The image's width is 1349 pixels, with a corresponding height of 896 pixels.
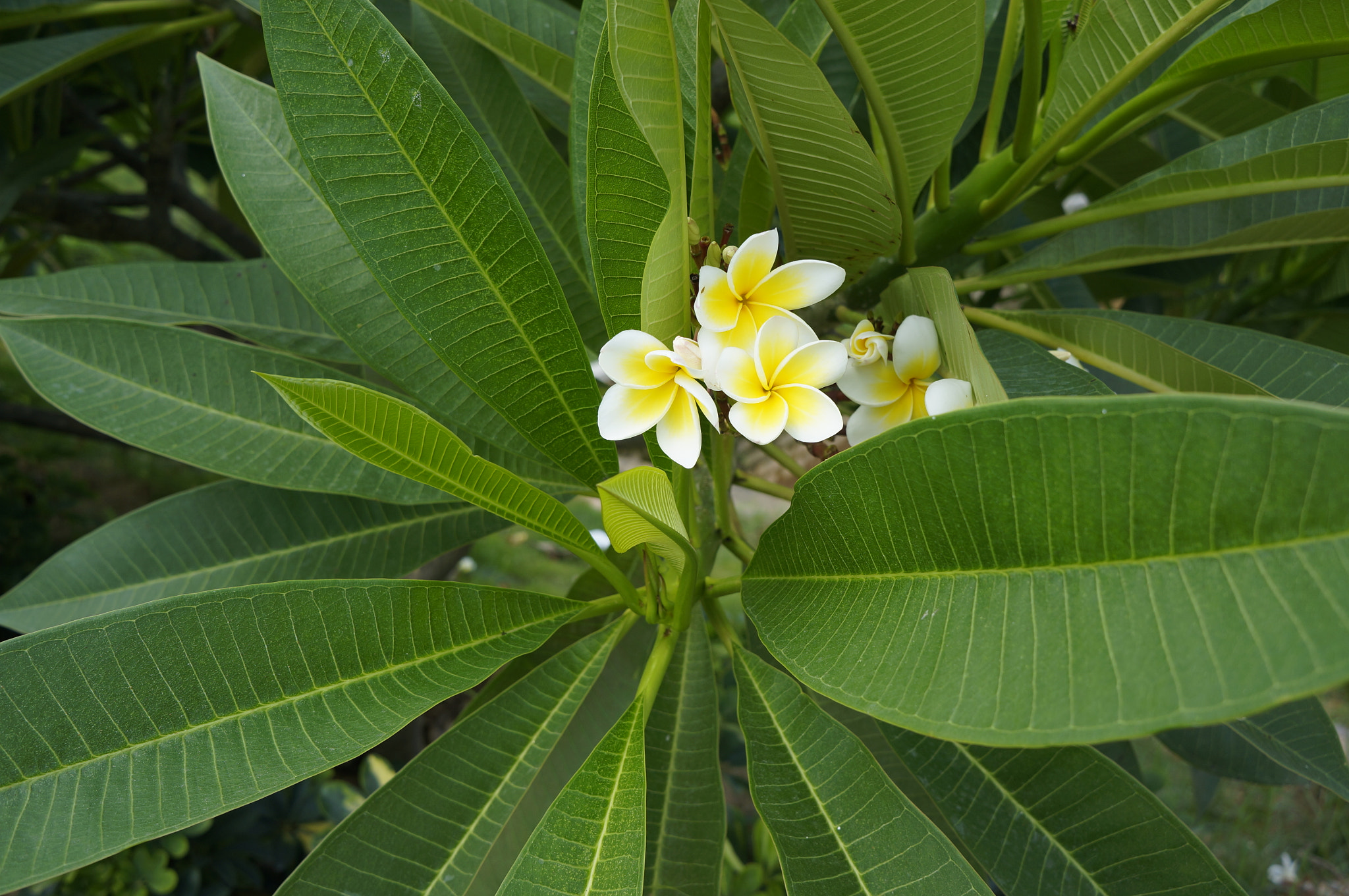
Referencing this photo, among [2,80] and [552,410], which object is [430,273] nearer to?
[552,410]

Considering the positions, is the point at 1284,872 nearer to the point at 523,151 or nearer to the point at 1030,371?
the point at 1030,371

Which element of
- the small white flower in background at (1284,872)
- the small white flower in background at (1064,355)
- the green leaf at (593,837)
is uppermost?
the small white flower in background at (1064,355)

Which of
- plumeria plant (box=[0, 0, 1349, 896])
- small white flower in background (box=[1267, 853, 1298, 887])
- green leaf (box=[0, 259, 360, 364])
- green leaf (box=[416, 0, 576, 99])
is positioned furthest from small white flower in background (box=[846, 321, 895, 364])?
small white flower in background (box=[1267, 853, 1298, 887])

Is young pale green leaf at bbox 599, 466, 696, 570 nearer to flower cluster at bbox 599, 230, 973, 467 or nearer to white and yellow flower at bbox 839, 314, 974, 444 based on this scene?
flower cluster at bbox 599, 230, 973, 467

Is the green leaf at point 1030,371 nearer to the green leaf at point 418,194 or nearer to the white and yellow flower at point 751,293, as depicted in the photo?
the white and yellow flower at point 751,293

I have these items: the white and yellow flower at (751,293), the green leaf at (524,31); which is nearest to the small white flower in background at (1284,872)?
the white and yellow flower at (751,293)

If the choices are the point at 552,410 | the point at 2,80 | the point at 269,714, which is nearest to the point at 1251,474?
the point at 552,410
